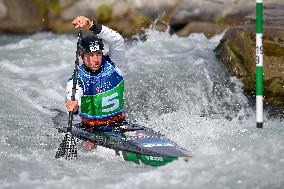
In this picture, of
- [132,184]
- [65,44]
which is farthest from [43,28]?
[132,184]

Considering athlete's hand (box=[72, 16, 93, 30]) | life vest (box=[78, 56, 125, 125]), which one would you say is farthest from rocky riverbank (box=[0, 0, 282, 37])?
athlete's hand (box=[72, 16, 93, 30])

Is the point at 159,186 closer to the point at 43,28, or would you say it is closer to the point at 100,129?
the point at 100,129

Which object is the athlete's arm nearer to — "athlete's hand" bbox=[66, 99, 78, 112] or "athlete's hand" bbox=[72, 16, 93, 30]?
"athlete's hand" bbox=[72, 16, 93, 30]

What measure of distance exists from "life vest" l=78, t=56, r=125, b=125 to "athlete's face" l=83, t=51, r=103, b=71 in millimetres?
67

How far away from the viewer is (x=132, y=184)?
18.7 ft

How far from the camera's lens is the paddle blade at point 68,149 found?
7.04 meters

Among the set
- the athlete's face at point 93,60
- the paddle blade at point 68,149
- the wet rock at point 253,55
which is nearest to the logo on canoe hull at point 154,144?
the paddle blade at point 68,149

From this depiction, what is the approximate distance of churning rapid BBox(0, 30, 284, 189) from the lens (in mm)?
5879

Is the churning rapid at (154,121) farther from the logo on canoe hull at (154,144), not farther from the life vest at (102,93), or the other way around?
the life vest at (102,93)

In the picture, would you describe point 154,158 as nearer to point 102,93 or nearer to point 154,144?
point 154,144

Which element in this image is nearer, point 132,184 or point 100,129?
point 132,184

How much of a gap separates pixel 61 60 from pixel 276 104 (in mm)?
4746

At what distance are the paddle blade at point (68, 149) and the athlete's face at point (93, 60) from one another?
A: 85 centimetres

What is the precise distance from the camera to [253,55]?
9430mm
